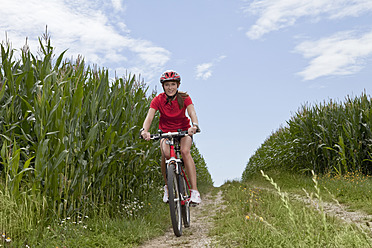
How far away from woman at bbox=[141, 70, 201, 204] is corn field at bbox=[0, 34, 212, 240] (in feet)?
2.52

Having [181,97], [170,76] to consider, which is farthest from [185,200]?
[170,76]

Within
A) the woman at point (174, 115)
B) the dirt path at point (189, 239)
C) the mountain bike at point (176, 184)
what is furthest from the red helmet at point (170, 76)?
the dirt path at point (189, 239)

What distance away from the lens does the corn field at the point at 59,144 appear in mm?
4738

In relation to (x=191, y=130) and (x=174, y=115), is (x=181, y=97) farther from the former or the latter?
(x=191, y=130)

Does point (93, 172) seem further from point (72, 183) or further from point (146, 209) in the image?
point (146, 209)

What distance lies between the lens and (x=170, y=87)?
5594 mm

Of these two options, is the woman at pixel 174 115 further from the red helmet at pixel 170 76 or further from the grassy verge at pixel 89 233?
the grassy verge at pixel 89 233

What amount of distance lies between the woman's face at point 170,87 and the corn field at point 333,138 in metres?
7.60

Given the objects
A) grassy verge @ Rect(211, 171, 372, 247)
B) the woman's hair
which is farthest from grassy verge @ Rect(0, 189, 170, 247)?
the woman's hair

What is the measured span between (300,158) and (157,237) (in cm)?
925

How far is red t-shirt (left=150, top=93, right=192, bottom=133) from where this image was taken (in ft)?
18.7

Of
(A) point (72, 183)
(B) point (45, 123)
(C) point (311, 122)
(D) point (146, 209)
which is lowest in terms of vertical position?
(D) point (146, 209)

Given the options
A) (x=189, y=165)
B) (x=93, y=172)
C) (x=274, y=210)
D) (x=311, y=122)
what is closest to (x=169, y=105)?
(x=189, y=165)

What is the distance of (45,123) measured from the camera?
4.82 metres
